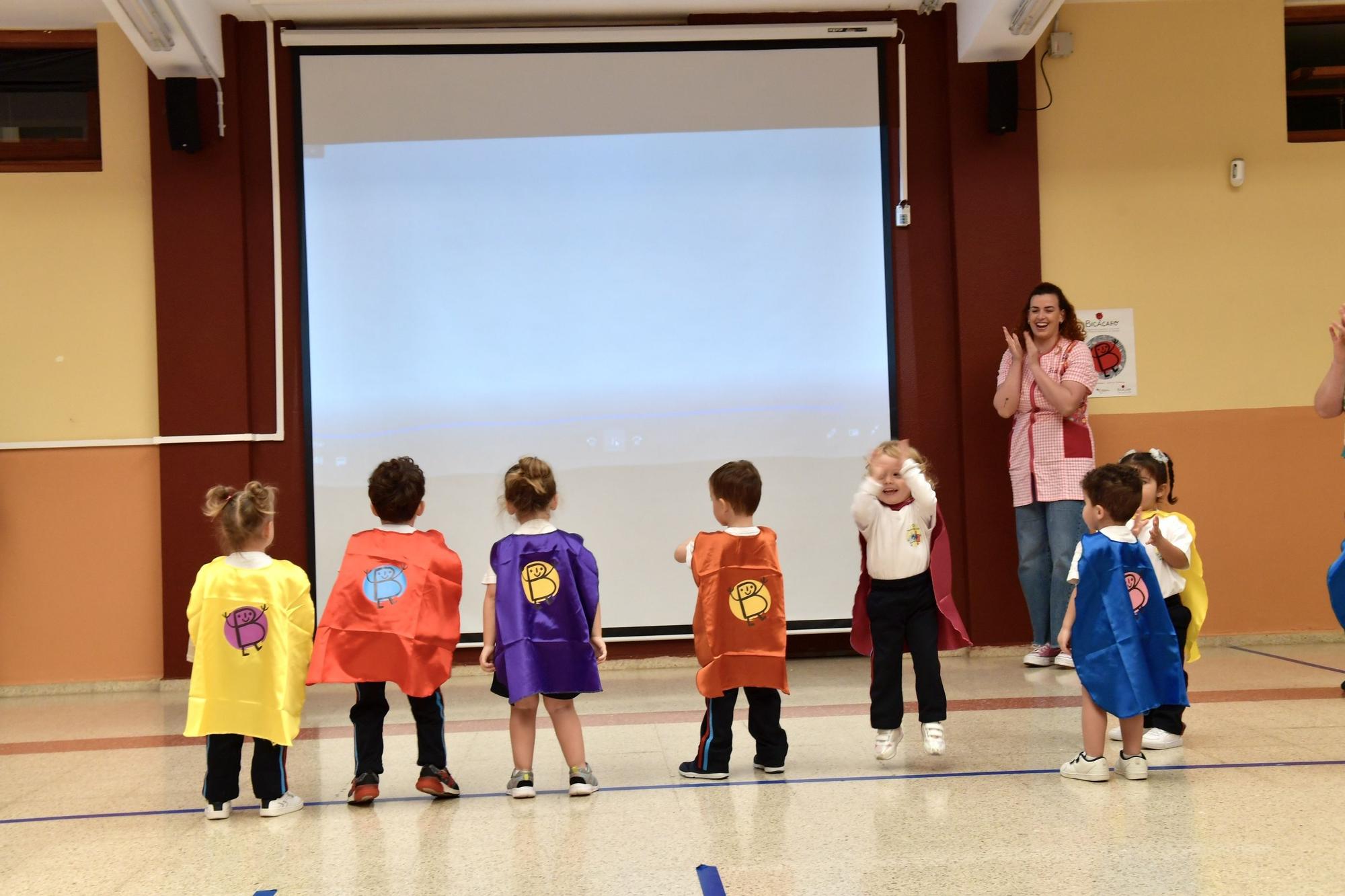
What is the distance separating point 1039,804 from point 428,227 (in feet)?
12.2

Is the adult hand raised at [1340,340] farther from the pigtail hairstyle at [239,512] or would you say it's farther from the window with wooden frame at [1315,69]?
the pigtail hairstyle at [239,512]

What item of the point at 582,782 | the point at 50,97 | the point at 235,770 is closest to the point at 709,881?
the point at 582,782

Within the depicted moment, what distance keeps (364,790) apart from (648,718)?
4.15 feet

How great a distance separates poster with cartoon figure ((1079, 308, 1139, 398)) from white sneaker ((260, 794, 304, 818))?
3.94 meters

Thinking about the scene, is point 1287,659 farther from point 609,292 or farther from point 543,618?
point 543,618

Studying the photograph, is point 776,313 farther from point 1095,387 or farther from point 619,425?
point 1095,387

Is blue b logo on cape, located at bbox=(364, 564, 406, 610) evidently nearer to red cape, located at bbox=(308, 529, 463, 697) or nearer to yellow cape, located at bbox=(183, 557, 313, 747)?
red cape, located at bbox=(308, 529, 463, 697)

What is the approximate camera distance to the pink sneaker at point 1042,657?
15.9 ft

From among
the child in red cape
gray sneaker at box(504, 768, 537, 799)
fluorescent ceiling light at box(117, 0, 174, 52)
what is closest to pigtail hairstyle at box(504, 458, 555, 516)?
the child in red cape

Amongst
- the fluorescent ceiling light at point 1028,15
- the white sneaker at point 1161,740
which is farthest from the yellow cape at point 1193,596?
the fluorescent ceiling light at point 1028,15

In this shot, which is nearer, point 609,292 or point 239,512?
point 239,512

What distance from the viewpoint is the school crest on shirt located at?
10.5 feet

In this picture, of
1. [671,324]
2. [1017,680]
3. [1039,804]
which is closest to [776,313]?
[671,324]

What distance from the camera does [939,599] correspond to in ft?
10.5
